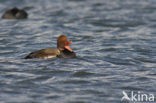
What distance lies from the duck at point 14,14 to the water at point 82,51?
386mm

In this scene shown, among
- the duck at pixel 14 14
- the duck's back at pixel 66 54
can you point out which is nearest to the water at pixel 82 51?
the duck's back at pixel 66 54

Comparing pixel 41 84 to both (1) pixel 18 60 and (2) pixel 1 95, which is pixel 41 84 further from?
(1) pixel 18 60

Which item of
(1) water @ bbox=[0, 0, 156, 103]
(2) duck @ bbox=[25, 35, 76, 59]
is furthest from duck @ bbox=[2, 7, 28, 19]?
(2) duck @ bbox=[25, 35, 76, 59]

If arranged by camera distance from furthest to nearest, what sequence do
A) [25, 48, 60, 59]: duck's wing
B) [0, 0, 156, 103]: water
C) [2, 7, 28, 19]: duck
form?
1. [2, 7, 28, 19]: duck
2. [25, 48, 60, 59]: duck's wing
3. [0, 0, 156, 103]: water

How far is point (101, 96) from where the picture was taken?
909 centimetres

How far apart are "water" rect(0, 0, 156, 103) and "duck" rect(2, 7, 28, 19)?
386mm

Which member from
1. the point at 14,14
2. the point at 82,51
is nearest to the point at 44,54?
the point at 82,51

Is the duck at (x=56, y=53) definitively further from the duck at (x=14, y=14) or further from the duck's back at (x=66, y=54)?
the duck at (x=14, y=14)

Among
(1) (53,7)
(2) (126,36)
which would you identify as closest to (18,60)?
(2) (126,36)

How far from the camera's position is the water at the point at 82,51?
9.38 m

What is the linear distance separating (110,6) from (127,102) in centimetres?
1423

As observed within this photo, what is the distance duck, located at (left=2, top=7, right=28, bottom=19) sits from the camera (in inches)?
786

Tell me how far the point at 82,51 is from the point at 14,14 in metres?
7.30

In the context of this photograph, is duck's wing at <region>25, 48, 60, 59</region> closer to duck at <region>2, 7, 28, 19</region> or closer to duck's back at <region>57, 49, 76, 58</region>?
duck's back at <region>57, 49, 76, 58</region>
